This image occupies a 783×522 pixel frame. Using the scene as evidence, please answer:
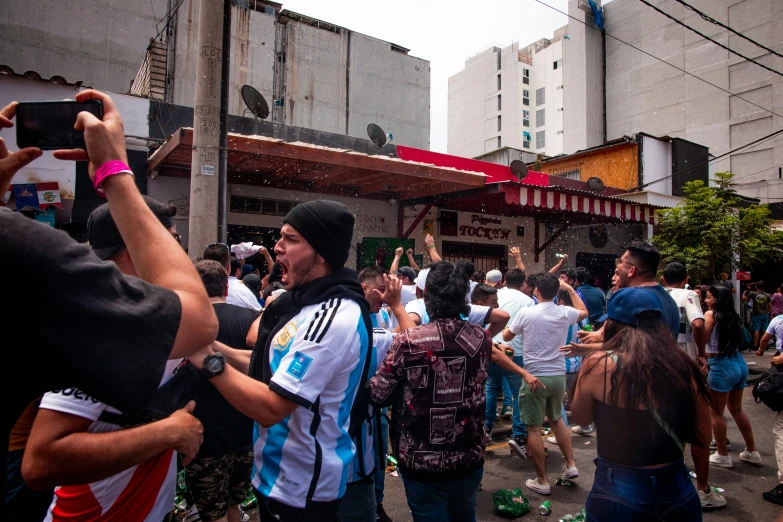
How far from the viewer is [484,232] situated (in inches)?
520

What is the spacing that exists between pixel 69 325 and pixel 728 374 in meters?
5.97

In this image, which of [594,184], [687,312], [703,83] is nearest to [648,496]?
[687,312]

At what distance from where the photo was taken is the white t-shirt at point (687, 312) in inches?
205

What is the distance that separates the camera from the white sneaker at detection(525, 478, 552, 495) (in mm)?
4332

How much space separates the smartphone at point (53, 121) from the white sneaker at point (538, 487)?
4.48m

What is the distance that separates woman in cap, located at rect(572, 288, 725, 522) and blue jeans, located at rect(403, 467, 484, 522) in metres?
0.62

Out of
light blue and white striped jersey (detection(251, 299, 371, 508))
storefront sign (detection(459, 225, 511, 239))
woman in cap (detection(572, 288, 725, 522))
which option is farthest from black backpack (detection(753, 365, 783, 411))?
storefront sign (detection(459, 225, 511, 239))

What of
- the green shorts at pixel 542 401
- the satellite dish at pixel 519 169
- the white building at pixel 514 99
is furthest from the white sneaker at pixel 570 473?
the white building at pixel 514 99

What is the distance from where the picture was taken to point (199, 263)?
9.73ft

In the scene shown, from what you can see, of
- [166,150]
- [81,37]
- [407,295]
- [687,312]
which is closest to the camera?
[687,312]

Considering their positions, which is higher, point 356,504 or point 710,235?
point 710,235

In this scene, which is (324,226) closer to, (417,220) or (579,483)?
(579,483)

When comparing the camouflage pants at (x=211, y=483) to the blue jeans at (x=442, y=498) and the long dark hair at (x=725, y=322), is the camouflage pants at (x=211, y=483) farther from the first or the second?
the long dark hair at (x=725, y=322)

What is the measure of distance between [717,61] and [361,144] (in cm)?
3386
